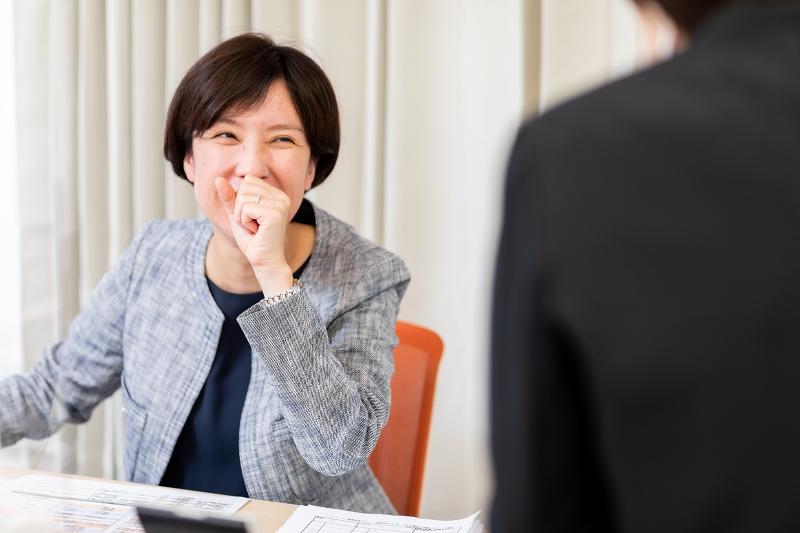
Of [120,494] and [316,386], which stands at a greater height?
[316,386]

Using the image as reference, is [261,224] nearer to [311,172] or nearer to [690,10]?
[311,172]

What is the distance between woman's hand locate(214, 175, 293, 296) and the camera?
1.26 metres

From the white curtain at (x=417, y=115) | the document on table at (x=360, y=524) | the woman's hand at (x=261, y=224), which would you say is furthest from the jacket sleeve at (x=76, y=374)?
the white curtain at (x=417, y=115)

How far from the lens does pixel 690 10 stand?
491 millimetres

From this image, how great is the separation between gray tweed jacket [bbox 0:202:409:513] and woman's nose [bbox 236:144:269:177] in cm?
17

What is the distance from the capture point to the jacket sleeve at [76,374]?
1227mm

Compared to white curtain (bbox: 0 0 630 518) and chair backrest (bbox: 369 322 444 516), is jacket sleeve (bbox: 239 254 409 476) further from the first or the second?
white curtain (bbox: 0 0 630 518)

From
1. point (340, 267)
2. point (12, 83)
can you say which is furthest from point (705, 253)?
point (340, 267)

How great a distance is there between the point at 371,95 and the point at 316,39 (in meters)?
0.20

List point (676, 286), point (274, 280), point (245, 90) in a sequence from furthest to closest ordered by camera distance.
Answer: point (245, 90)
point (274, 280)
point (676, 286)

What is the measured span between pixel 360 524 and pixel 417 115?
1.32 metres

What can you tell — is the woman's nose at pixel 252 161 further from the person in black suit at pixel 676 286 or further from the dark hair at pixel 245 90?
the person in black suit at pixel 676 286

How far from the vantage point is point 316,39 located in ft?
7.34

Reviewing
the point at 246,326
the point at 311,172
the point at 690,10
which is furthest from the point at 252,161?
the point at 690,10
